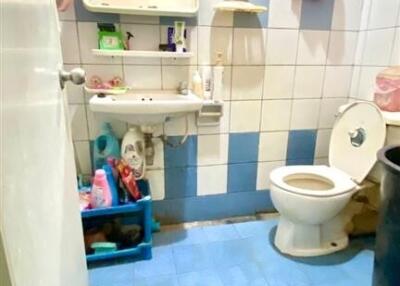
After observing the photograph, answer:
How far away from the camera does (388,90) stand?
4.82ft

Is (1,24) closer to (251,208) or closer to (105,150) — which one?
(105,150)

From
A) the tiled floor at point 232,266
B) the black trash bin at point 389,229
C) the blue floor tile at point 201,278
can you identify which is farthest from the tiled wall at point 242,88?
the black trash bin at point 389,229

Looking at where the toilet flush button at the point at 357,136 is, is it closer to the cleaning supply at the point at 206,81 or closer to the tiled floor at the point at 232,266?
the tiled floor at the point at 232,266

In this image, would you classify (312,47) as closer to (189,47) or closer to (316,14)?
(316,14)

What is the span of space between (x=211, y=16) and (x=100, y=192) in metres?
1.02

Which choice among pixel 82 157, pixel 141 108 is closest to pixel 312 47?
pixel 141 108

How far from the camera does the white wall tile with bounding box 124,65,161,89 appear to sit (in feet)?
5.02

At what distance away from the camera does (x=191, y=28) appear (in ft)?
5.03

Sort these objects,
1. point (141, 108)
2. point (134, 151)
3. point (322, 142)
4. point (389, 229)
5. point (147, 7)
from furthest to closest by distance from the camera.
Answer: point (322, 142), point (134, 151), point (147, 7), point (141, 108), point (389, 229)

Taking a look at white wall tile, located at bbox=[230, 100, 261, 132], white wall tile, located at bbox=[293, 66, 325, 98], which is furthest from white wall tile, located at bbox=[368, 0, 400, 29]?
white wall tile, located at bbox=[230, 100, 261, 132]

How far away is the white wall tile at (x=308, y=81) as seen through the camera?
1746 mm

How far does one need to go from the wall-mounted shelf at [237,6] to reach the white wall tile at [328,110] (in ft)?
2.33

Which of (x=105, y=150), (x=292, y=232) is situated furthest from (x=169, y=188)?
(x=292, y=232)

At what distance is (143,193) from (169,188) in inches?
8.4
